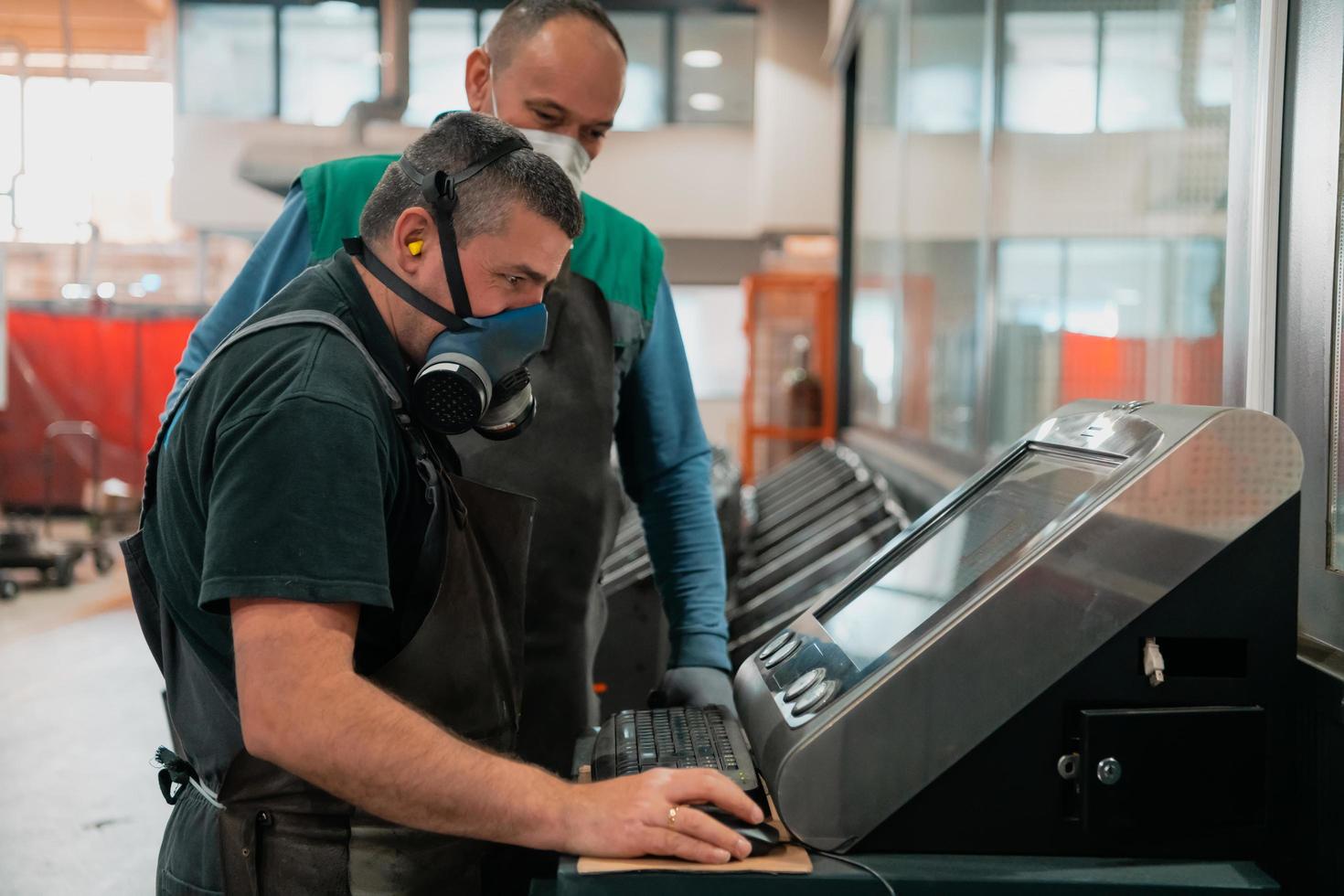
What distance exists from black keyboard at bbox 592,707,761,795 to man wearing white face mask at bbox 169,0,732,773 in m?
0.41

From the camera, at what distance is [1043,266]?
3.00m

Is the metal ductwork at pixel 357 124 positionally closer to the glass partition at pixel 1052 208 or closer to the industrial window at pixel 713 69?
the industrial window at pixel 713 69

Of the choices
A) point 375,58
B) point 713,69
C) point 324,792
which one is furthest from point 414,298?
point 375,58

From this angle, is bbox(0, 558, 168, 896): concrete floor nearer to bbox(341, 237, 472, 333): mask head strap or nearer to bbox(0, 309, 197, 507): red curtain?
bbox(341, 237, 472, 333): mask head strap

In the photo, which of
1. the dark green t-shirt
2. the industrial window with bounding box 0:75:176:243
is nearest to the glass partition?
the dark green t-shirt

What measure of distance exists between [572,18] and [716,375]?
13.2 metres

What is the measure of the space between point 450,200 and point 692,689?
34.1 inches

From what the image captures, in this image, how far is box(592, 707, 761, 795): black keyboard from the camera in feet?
3.98

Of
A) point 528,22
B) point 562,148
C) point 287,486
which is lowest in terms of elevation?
point 287,486

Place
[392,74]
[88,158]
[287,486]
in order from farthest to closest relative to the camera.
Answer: [88,158]
[392,74]
[287,486]

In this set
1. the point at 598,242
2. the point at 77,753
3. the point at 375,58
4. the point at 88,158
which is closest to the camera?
the point at 598,242

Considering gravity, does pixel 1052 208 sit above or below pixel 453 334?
above

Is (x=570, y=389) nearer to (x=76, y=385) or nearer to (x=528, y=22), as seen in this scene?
(x=528, y=22)

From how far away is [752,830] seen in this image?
1090 millimetres
